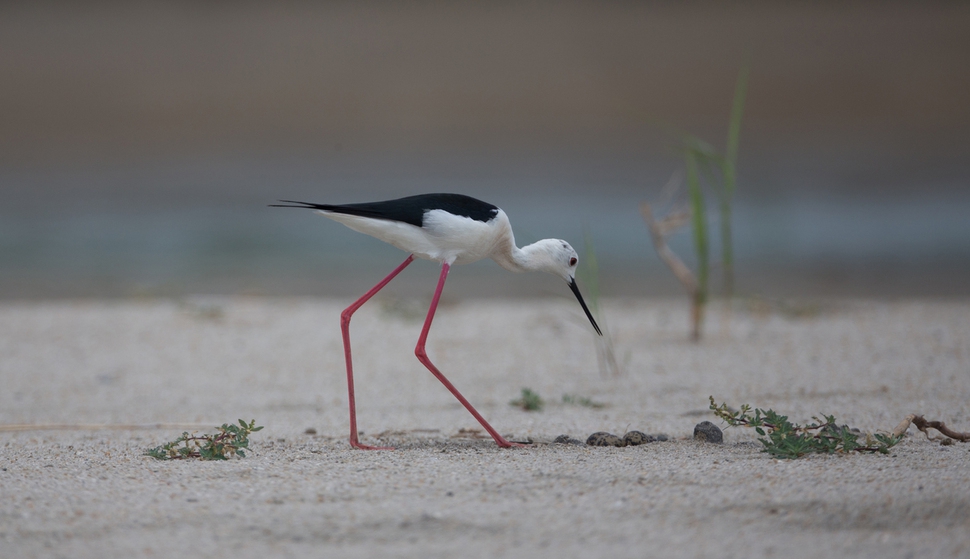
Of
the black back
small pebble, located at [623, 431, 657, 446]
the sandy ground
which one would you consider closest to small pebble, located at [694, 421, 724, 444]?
the sandy ground

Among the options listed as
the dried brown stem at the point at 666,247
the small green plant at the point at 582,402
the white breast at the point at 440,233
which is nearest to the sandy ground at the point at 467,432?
the small green plant at the point at 582,402

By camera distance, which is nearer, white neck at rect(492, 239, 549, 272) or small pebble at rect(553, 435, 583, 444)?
small pebble at rect(553, 435, 583, 444)

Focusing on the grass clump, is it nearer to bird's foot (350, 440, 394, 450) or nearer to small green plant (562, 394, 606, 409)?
small green plant (562, 394, 606, 409)

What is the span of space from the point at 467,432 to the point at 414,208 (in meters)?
1.21

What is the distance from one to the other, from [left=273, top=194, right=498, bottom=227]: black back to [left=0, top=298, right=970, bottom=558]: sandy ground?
104cm

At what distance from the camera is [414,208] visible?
12.3 feet

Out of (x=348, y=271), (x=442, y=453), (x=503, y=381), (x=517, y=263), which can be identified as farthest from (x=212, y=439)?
(x=348, y=271)

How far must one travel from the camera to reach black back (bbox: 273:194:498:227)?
368 cm

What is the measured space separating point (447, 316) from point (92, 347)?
3223mm

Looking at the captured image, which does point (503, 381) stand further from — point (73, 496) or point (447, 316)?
point (73, 496)

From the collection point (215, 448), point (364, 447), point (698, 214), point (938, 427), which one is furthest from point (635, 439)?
point (698, 214)

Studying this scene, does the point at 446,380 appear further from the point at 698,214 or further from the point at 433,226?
the point at 698,214

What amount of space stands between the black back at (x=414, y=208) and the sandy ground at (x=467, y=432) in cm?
104

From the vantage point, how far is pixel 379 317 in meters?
8.16
